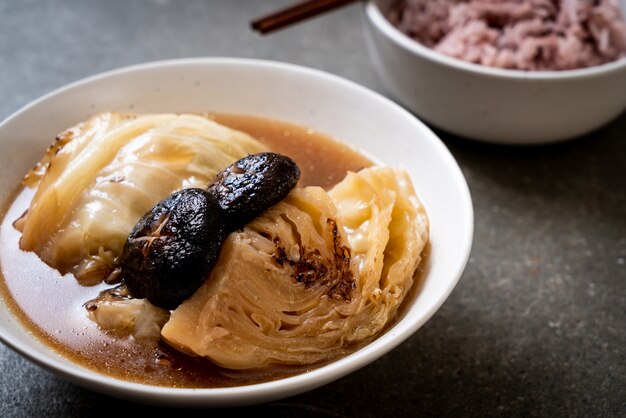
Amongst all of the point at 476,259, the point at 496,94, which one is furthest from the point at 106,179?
the point at 496,94

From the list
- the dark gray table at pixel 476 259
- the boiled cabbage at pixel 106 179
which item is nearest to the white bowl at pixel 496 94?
the dark gray table at pixel 476 259

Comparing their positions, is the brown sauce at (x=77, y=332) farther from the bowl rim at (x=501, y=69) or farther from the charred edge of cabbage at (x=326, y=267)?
the bowl rim at (x=501, y=69)

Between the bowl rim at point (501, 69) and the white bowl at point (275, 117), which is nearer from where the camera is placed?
the white bowl at point (275, 117)

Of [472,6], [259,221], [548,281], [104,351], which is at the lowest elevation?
[548,281]

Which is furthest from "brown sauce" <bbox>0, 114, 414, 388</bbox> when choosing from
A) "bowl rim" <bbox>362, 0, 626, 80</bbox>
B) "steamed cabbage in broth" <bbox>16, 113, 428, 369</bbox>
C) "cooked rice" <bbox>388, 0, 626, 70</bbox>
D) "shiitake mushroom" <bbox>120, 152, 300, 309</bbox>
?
"cooked rice" <bbox>388, 0, 626, 70</bbox>

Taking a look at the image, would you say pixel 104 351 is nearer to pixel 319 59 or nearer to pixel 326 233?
pixel 326 233

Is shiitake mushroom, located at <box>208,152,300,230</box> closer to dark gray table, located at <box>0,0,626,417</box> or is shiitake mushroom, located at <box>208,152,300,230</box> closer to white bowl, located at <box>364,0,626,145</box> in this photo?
dark gray table, located at <box>0,0,626,417</box>

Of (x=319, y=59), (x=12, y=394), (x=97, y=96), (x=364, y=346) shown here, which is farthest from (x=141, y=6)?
(x=364, y=346)
